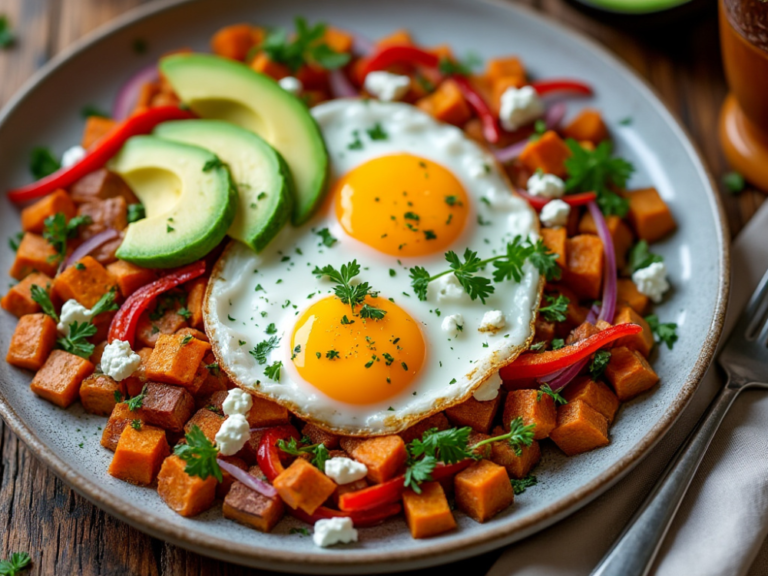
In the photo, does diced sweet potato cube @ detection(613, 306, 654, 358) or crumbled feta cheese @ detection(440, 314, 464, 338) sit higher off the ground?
crumbled feta cheese @ detection(440, 314, 464, 338)

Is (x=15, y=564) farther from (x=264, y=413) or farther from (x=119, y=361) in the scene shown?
(x=264, y=413)

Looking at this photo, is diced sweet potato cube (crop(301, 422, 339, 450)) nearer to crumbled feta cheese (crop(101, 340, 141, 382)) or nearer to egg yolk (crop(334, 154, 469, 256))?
crumbled feta cheese (crop(101, 340, 141, 382))

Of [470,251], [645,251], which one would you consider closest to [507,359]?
[470,251]

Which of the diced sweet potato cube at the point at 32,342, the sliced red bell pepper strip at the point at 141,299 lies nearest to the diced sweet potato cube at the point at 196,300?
the sliced red bell pepper strip at the point at 141,299

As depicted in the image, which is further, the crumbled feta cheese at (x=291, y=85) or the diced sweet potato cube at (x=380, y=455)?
the crumbled feta cheese at (x=291, y=85)

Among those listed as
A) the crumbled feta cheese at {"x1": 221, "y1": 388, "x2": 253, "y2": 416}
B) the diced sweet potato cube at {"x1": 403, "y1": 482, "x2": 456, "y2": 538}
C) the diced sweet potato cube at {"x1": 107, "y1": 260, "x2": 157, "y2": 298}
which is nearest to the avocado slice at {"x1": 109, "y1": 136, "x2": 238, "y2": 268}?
the diced sweet potato cube at {"x1": 107, "y1": 260, "x2": 157, "y2": 298}

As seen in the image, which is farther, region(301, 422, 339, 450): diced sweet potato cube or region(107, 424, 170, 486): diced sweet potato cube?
region(301, 422, 339, 450): diced sweet potato cube

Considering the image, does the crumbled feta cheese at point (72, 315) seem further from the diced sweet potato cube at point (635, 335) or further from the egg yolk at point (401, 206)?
the diced sweet potato cube at point (635, 335)
